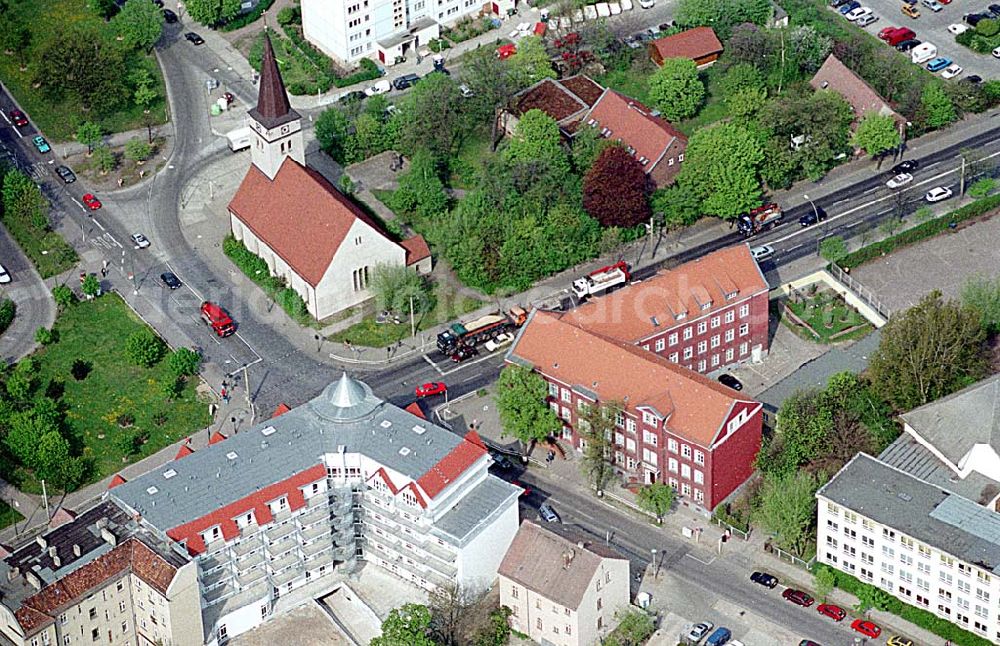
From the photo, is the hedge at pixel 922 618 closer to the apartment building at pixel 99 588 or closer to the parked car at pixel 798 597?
the parked car at pixel 798 597

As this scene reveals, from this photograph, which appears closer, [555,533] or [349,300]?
[555,533]

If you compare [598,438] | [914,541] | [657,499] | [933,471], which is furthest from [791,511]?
[598,438]

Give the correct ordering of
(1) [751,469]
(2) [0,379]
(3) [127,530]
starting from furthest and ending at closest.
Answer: (2) [0,379] < (1) [751,469] < (3) [127,530]

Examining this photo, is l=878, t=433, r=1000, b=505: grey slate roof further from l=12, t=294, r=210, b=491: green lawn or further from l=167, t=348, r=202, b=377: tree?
l=167, t=348, r=202, b=377: tree

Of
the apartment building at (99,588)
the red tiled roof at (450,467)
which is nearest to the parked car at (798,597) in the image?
the red tiled roof at (450,467)

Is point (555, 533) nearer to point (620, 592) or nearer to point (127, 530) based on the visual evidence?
point (620, 592)

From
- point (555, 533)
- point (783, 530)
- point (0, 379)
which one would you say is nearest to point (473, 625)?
point (555, 533)

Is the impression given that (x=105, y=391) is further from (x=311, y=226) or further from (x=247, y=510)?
(x=247, y=510)
